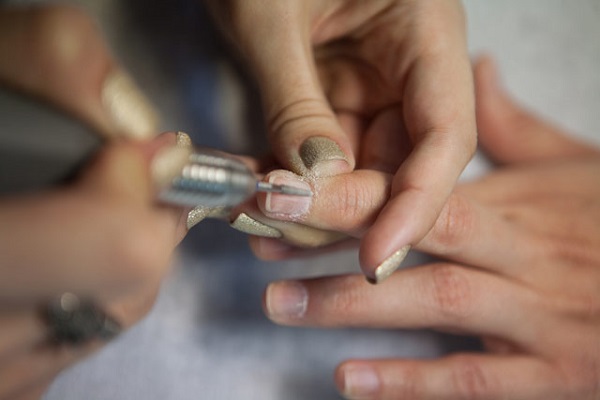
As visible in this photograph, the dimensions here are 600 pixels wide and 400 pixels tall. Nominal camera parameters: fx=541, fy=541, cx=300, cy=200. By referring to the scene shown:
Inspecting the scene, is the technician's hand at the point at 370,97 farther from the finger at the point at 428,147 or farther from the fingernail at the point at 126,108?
the fingernail at the point at 126,108

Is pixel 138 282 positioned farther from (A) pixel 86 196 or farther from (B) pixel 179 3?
(B) pixel 179 3

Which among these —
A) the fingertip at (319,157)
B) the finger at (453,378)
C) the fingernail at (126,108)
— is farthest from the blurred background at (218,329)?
the fingernail at (126,108)

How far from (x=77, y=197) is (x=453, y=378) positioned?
1.95ft

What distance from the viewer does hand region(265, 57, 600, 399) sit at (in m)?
0.67

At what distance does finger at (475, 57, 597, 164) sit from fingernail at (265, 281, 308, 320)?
0.43 metres

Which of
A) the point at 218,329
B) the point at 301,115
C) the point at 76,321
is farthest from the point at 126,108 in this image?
the point at 218,329

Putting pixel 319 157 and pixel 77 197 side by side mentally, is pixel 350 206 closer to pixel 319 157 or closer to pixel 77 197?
pixel 319 157

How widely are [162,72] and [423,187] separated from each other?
0.88 feet

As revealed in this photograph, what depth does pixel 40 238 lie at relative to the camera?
0.26m

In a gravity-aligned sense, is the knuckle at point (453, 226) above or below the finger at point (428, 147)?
below

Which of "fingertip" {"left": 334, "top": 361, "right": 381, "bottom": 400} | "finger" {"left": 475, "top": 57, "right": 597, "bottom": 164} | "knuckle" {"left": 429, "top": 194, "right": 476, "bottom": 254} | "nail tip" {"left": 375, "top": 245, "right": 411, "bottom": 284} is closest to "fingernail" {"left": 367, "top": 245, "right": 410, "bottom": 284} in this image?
"nail tip" {"left": 375, "top": 245, "right": 411, "bottom": 284}

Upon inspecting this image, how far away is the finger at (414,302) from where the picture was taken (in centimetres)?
67

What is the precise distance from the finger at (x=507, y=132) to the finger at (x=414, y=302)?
255 mm

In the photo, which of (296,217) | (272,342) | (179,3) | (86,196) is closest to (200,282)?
(272,342)
